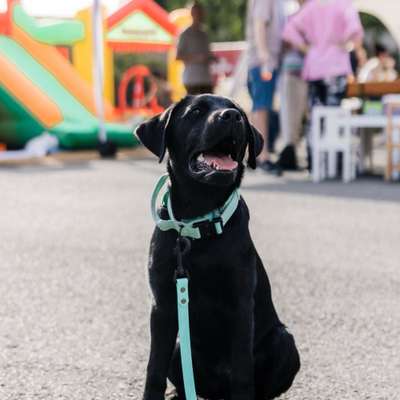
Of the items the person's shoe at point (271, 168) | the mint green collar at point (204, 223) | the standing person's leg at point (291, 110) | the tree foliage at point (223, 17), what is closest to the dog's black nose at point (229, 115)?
the mint green collar at point (204, 223)

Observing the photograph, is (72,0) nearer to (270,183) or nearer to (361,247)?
(270,183)

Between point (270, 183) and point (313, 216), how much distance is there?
2.19 meters

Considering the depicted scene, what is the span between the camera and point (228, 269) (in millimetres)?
2609

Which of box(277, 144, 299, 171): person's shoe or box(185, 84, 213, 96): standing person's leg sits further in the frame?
box(185, 84, 213, 96): standing person's leg

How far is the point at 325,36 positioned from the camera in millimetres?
9281

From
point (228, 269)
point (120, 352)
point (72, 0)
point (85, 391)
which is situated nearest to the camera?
point (228, 269)

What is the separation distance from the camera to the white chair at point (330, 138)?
956 cm

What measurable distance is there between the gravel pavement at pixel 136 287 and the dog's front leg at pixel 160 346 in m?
0.36

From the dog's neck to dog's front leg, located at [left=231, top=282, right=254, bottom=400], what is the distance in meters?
0.27

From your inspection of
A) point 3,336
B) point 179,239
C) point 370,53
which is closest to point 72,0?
point 3,336

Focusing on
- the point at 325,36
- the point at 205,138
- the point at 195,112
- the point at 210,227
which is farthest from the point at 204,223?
the point at 325,36

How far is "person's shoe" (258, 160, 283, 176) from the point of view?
1001cm

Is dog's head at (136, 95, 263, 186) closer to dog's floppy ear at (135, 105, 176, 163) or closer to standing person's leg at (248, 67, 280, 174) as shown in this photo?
dog's floppy ear at (135, 105, 176, 163)

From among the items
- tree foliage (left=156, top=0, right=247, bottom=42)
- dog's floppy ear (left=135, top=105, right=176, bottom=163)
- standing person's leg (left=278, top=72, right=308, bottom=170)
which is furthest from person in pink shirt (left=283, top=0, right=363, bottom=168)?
tree foliage (left=156, top=0, right=247, bottom=42)
